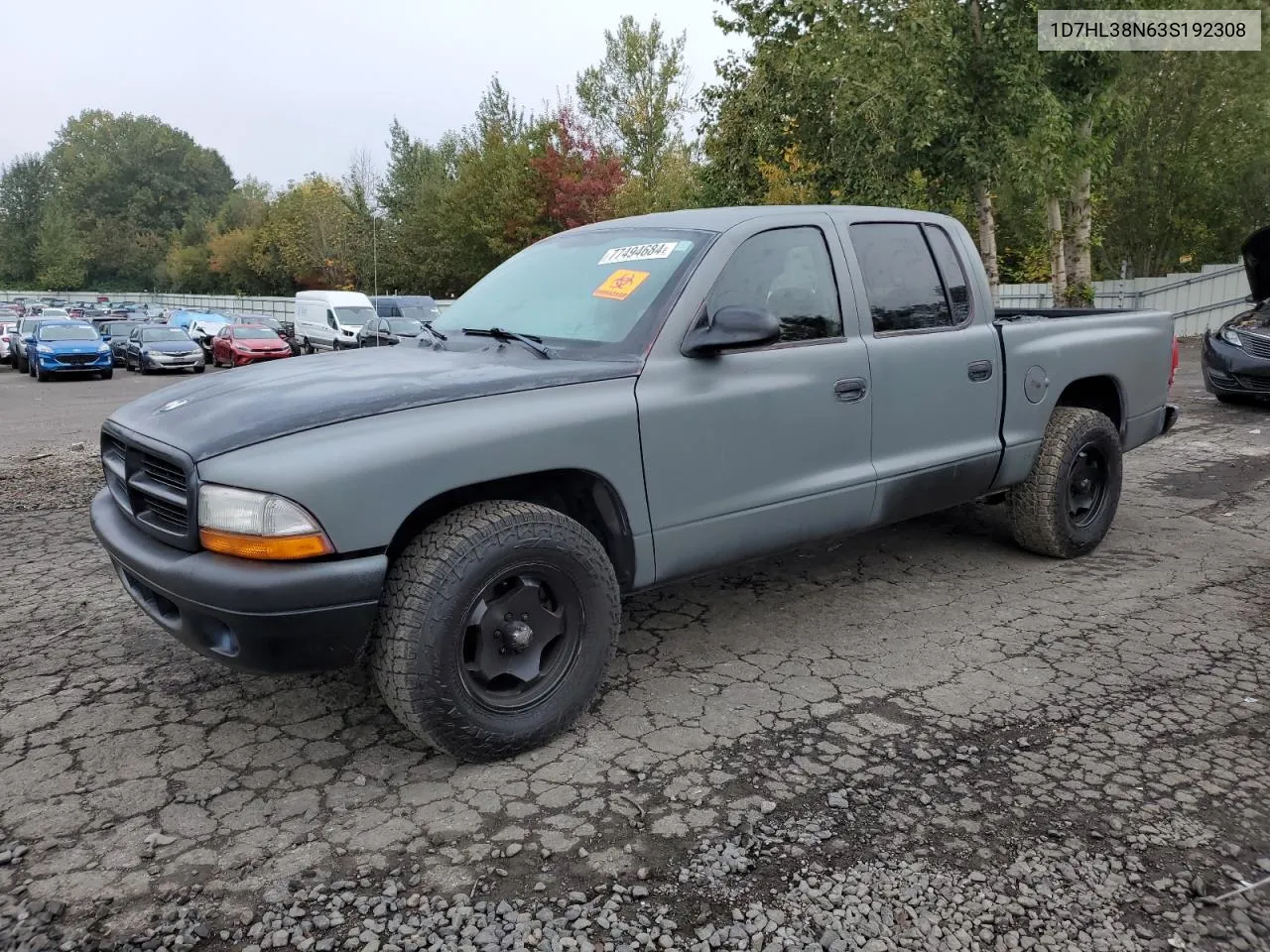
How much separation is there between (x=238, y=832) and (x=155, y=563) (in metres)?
0.84

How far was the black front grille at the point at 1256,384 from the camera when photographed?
36.1 ft

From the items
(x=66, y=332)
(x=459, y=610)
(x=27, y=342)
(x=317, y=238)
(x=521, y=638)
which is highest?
(x=317, y=238)

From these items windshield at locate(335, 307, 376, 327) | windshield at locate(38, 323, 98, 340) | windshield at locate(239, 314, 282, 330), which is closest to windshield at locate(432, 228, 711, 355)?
windshield at locate(38, 323, 98, 340)

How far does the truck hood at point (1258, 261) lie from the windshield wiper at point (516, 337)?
970 centimetres

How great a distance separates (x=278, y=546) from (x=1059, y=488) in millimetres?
3944

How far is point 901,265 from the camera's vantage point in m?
4.48

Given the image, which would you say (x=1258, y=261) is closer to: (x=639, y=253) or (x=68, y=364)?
(x=639, y=253)

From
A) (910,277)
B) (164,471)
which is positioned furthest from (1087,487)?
(164,471)

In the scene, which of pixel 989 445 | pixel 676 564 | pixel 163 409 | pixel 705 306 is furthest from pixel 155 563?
pixel 989 445

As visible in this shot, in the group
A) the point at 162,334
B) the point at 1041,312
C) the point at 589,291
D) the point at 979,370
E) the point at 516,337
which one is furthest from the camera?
the point at 162,334

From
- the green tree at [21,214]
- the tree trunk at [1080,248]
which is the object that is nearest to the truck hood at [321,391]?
the tree trunk at [1080,248]

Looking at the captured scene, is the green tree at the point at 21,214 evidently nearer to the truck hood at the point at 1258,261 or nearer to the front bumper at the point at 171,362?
the front bumper at the point at 171,362

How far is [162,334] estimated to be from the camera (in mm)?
26062

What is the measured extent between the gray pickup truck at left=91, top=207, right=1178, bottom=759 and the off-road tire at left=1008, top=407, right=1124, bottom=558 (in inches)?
6.9
